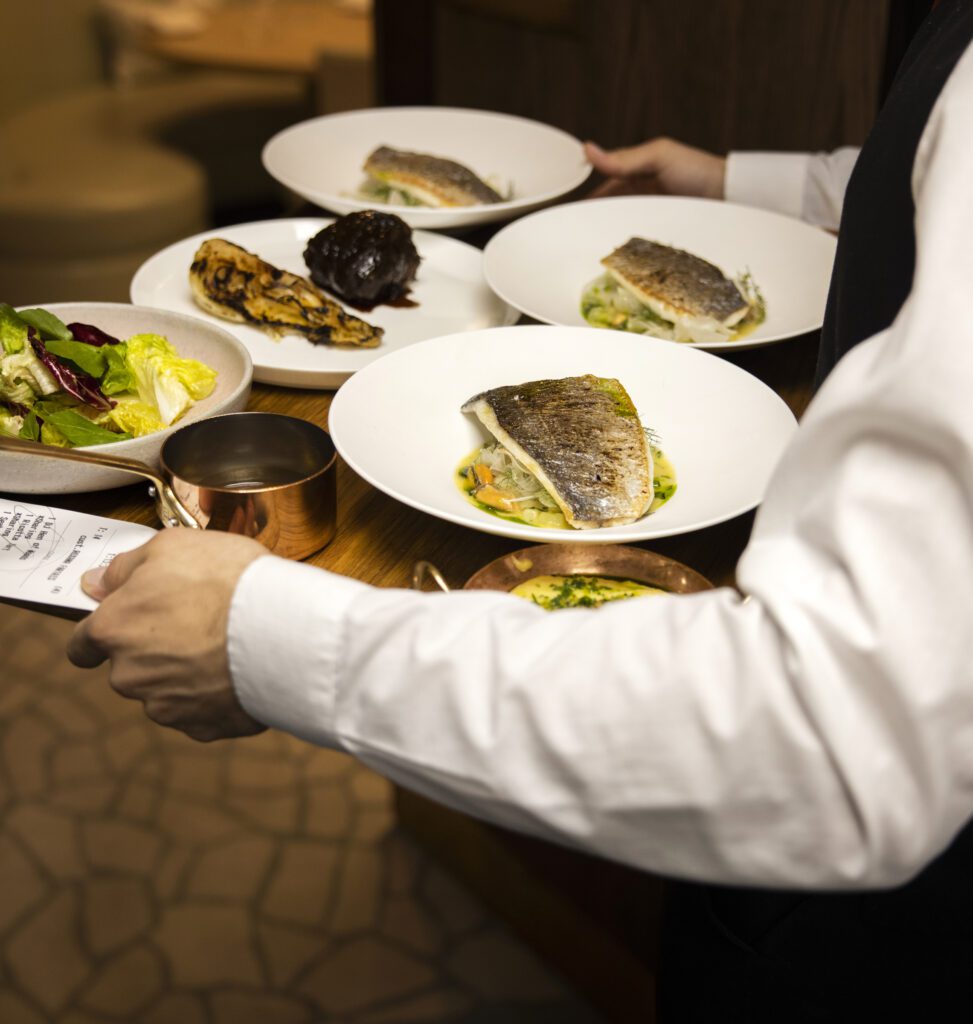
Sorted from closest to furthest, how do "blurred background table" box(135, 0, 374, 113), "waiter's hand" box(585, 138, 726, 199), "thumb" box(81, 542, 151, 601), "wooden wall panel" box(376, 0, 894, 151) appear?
"thumb" box(81, 542, 151, 601), "waiter's hand" box(585, 138, 726, 199), "wooden wall panel" box(376, 0, 894, 151), "blurred background table" box(135, 0, 374, 113)

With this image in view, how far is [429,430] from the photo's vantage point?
143cm

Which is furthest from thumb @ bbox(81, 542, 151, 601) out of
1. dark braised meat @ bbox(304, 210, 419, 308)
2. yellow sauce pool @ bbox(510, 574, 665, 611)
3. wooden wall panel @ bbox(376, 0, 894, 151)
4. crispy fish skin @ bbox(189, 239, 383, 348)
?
wooden wall panel @ bbox(376, 0, 894, 151)

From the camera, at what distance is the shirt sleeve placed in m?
2.16

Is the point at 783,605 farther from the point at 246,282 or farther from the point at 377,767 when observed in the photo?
the point at 246,282

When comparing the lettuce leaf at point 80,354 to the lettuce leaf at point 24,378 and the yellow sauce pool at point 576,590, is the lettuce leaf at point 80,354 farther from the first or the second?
the yellow sauce pool at point 576,590

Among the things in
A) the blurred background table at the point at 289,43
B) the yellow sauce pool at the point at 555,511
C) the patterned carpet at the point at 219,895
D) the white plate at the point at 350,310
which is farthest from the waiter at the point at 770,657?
the blurred background table at the point at 289,43

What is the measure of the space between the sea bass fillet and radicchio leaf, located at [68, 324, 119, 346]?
83 centimetres

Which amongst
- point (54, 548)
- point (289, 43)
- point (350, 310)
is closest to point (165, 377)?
point (54, 548)

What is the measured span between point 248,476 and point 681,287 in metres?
0.83

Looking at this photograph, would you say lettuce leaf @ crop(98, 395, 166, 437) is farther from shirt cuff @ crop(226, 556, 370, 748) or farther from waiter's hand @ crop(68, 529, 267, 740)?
shirt cuff @ crop(226, 556, 370, 748)

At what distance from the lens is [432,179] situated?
224 centimetres

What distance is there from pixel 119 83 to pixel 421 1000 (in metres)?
4.55

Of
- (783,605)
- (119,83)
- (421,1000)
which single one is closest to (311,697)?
(783,605)

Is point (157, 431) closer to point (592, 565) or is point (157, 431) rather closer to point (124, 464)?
point (124, 464)
